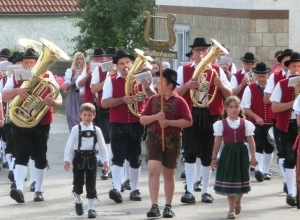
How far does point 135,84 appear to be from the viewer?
15.6 metres

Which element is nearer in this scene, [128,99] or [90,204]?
[90,204]

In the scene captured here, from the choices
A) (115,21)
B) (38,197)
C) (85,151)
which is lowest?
(38,197)

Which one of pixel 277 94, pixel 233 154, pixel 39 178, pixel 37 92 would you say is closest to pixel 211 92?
pixel 277 94

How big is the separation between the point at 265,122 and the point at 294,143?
295 cm

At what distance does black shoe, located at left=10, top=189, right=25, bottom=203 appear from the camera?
1520 cm

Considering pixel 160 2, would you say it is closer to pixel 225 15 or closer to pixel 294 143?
pixel 225 15

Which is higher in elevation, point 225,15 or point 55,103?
point 225,15

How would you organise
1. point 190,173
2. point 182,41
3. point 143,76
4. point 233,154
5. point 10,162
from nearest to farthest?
point 233,154, point 143,76, point 190,173, point 10,162, point 182,41

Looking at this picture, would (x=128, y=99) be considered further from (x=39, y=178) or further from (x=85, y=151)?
(x=39, y=178)

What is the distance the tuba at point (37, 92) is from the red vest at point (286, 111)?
2.69 meters

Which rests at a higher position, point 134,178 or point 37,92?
point 37,92

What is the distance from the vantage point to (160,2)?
3092 cm

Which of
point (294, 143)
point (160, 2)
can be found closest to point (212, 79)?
point (294, 143)

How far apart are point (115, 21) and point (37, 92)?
16.4 m
